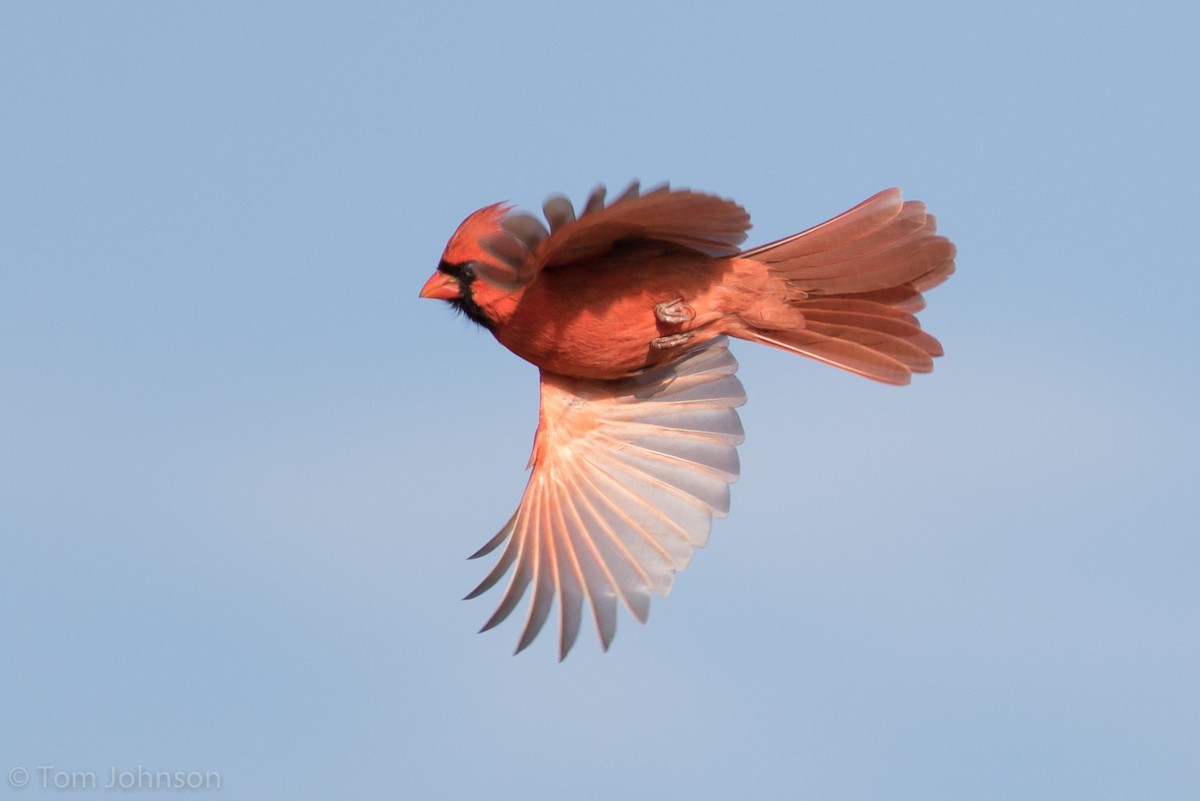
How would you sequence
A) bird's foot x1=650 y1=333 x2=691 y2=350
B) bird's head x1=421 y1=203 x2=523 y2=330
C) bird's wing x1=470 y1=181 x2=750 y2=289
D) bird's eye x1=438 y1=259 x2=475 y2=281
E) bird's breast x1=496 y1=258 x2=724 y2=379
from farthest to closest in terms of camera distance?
bird's foot x1=650 y1=333 x2=691 y2=350
bird's breast x1=496 y1=258 x2=724 y2=379
bird's eye x1=438 y1=259 x2=475 y2=281
bird's head x1=421 y1=203 x2=523 y2=330
bird's wing x1=470 y1=181 x2=750 y2=289

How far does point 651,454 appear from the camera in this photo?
9.03 meters

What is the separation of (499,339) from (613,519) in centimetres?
104

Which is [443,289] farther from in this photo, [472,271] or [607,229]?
[607,229]

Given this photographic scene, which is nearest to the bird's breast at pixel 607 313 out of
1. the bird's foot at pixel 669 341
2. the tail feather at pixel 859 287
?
the bird's foot at pixel 669 341

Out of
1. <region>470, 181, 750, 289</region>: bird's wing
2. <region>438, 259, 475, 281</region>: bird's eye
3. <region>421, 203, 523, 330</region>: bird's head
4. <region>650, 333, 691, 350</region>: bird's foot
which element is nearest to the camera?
<region>470, 181, 750, 289</region>: bird's wing

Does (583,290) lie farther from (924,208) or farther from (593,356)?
(924,208)

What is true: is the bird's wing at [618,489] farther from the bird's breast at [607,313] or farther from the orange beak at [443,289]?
the orange beak at [443,289]

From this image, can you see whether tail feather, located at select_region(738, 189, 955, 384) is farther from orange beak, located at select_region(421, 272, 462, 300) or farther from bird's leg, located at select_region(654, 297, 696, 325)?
orange beak, located at select_region(421, 272, 462, 300)

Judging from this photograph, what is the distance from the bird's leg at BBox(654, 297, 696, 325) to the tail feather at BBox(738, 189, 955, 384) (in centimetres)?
28

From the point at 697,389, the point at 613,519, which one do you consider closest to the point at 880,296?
the point at 697,389

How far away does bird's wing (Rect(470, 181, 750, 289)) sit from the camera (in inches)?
297

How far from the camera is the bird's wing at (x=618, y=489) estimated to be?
27.9 feet

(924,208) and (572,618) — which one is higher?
(924,208)

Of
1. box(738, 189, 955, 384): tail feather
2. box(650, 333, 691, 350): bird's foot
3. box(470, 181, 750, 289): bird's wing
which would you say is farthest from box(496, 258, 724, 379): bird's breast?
box(738, 189, 955, 384): tail feather
